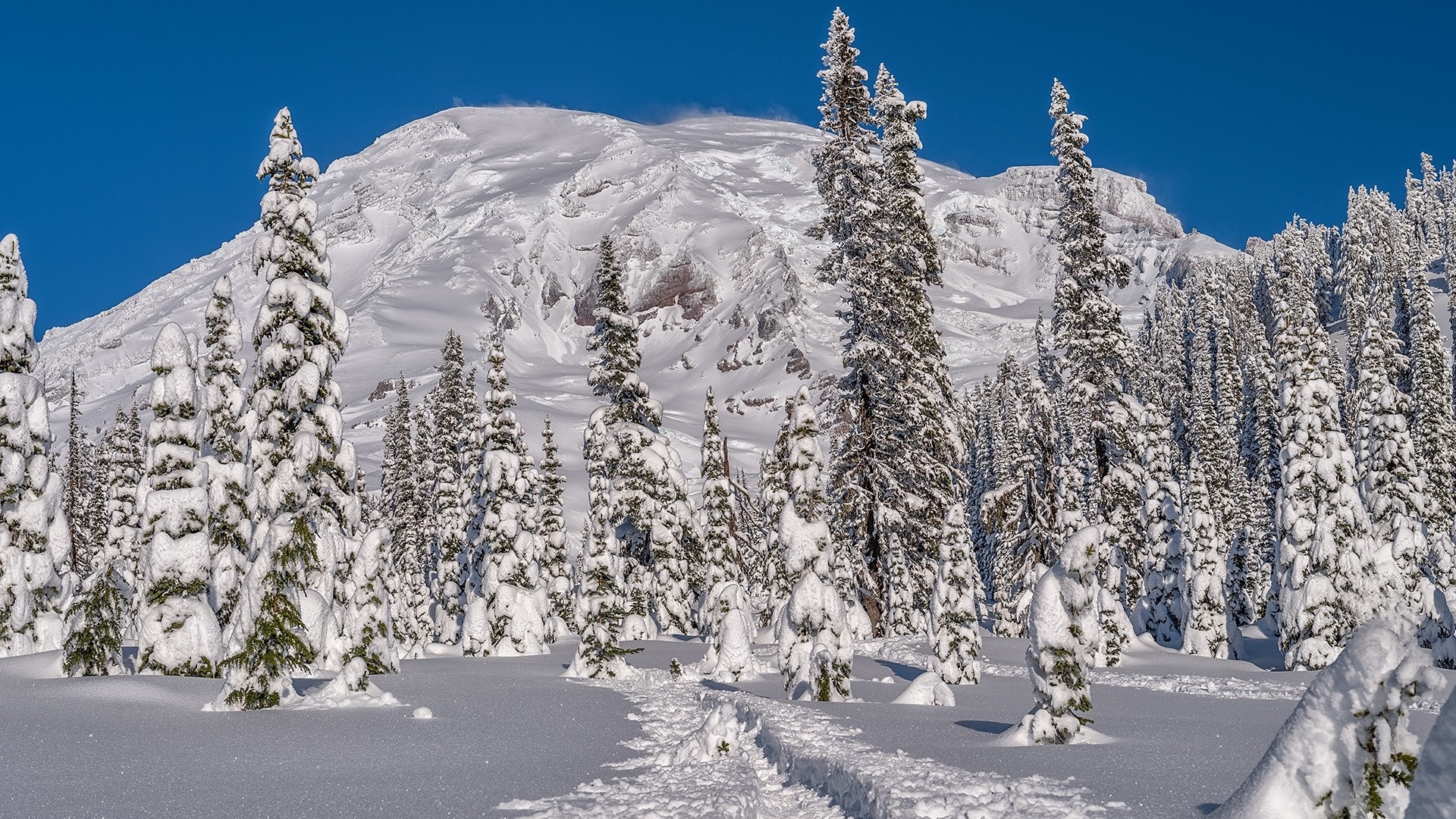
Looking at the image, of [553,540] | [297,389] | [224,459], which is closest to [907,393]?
[297,389]

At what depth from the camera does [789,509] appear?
21.0m

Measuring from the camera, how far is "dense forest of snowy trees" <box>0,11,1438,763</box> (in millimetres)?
17516

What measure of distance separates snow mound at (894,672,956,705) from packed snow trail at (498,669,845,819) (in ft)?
11.5

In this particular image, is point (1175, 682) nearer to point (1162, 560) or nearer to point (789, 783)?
point (789, 783)

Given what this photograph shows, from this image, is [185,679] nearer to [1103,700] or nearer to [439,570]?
[1103,700]

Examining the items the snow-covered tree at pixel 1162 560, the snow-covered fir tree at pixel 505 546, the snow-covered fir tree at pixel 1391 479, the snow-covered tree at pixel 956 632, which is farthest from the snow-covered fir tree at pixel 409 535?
the snow-covered fir tree at pixel 1391 479

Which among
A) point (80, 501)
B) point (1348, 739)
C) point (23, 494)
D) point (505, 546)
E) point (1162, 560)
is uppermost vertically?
point (80, 501)

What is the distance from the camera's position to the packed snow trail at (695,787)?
838 cm

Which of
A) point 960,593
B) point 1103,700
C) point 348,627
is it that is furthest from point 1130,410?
point 348,627

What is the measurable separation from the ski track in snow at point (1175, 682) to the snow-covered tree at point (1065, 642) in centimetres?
703

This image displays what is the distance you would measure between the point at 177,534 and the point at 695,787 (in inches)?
493

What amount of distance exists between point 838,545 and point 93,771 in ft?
110

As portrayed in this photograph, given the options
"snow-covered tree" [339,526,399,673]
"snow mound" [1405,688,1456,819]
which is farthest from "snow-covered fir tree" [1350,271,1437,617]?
"snow mound" [1405,688,1456,819]

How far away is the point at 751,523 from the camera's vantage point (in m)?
68.7
